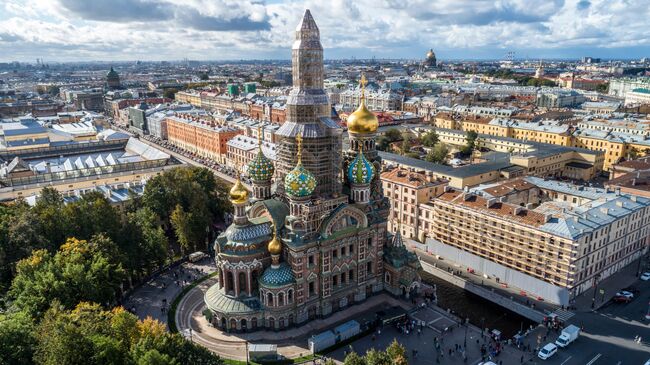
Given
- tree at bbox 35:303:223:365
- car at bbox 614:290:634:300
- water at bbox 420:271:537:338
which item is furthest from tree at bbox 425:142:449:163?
tree at bbox 35:303:223:365

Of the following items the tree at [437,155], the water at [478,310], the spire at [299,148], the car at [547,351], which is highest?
the spire at [299,148]

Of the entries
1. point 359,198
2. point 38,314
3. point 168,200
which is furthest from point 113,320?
point 168,200

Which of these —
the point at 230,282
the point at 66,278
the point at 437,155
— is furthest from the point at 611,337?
the point at 437,155

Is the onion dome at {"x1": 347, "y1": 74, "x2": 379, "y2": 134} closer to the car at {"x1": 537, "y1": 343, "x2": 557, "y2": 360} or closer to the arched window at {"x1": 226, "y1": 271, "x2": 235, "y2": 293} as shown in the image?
the arched window at {"x1": 226, "y1": 271, "x2": 235, "y2": 293}

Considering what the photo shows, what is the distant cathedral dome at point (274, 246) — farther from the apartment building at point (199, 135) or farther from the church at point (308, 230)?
the apartment building at point (199, 135)

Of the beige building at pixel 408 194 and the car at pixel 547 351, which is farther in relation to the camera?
the beige building at pixel 408 194

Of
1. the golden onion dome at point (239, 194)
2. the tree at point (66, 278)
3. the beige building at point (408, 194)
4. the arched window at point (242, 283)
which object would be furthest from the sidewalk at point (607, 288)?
the tree at point (66, 278)

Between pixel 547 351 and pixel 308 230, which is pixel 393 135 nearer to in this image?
pixel 308 230
